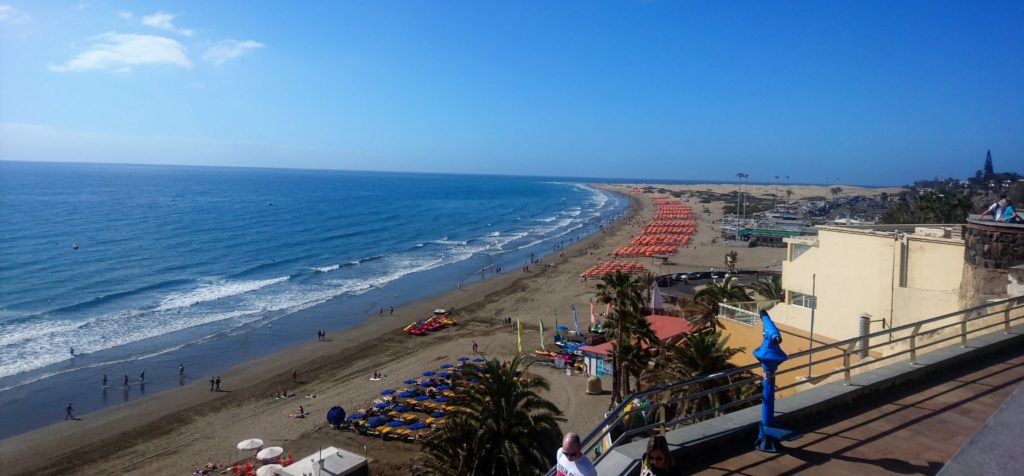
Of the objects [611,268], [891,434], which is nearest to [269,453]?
[891,434]

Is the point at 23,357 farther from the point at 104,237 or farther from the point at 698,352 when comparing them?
the point at 104,237

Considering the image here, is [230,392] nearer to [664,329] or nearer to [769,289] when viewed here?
[664,329]

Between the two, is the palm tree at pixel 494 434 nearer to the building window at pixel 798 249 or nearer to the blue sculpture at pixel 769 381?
the blue sculpture at pixel 769 381

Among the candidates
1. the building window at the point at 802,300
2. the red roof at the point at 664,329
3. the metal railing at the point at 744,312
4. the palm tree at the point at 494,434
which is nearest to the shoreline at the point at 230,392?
the red roof at the point at 664,329

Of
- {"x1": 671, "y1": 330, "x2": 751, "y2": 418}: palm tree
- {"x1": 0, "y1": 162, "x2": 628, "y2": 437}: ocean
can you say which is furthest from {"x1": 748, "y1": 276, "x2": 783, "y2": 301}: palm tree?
{"x1": 0, "y1": 162, "x2": 628, "y2": 437}: ocean

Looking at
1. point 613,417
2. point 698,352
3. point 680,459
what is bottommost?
point 698,352

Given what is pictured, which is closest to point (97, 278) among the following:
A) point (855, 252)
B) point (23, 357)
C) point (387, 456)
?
point (23, 357)

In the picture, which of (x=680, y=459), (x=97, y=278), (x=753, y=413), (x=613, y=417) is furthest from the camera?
(x=97, y=278)
